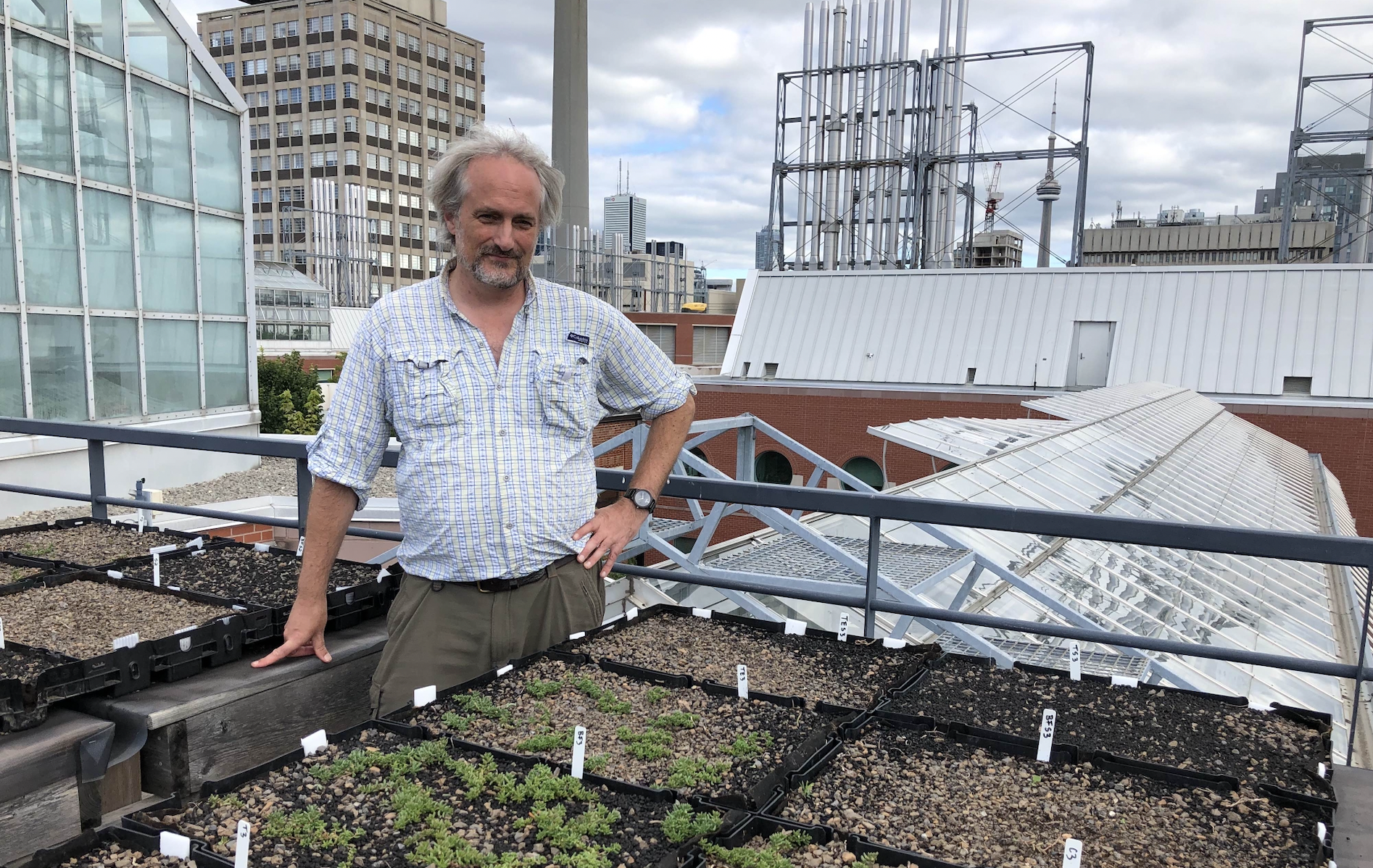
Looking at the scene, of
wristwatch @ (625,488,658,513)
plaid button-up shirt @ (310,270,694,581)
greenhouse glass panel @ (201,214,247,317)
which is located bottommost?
wristwatch @ (625,488,658,513)

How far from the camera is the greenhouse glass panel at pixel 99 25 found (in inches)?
460

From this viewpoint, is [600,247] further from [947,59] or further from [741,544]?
[741,544]

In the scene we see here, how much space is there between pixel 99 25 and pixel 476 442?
42.8 ft

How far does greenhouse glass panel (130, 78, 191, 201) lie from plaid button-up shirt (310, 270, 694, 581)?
1252 cm

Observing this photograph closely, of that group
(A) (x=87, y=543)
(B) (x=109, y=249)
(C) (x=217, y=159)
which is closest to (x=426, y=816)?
(A) (x=87, y=543)

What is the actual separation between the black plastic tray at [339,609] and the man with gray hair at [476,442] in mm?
223

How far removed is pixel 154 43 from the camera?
1277cm

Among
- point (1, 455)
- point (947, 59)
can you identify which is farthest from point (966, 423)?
point (947, 59)

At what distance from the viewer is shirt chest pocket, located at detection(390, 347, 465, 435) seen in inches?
93.4

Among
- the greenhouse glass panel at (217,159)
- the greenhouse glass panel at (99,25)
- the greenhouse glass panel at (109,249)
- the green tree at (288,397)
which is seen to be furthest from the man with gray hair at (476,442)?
the green tree at (288,397)

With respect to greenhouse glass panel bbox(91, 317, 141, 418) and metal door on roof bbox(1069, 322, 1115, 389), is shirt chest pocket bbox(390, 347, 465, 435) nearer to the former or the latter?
greenhouse glass panel bbox(91, 317, 141, 418)

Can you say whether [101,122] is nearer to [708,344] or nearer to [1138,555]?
[1138,555]

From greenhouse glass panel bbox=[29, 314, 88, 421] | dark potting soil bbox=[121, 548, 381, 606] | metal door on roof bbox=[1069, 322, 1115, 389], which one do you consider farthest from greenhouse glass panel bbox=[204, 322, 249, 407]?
metal door on roof bbox=[1069, 322, 1115, 389]

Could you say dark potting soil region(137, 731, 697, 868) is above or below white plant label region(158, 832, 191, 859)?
below
